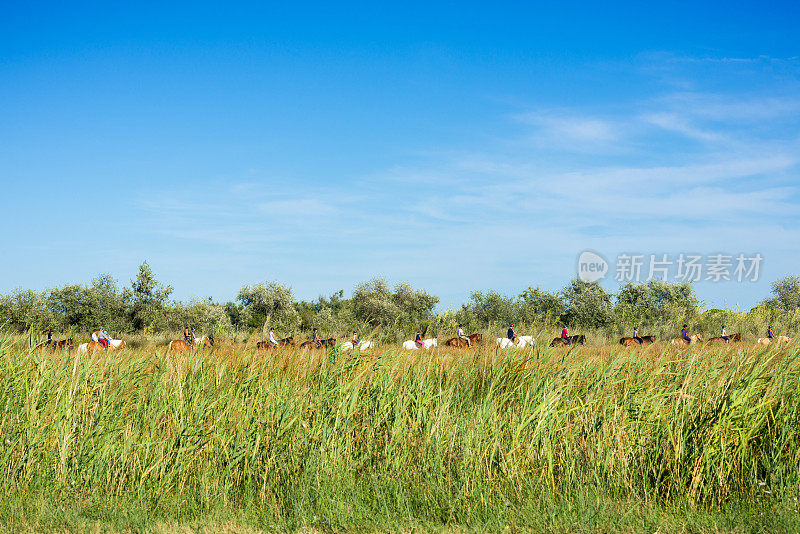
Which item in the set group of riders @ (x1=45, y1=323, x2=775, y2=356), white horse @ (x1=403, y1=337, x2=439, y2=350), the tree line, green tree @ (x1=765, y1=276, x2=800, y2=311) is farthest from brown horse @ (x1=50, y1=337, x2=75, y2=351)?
green tree @ (x1=765, y1=276, x2=800, y2=311)

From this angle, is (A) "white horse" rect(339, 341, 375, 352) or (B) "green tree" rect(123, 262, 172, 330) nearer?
(A) "white horse" rect(339, 341, 375, 352)

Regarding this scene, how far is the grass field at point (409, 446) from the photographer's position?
21.2 feet

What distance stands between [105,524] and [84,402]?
2.51 m

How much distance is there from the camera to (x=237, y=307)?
63.6 meters

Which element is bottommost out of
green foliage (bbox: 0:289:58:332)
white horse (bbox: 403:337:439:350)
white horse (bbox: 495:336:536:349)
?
green foliage (bbox: 0:289:58:332)

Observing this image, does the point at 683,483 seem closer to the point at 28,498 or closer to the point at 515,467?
the point at 515,467

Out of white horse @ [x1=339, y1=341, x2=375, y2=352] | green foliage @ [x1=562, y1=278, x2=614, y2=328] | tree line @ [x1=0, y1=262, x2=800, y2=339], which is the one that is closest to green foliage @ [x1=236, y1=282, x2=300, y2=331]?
tree line @ [x1=0, y1=262, x2=800, y2=339]

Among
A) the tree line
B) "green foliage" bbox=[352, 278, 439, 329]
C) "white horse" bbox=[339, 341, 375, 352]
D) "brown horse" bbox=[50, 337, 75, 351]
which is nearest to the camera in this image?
"brown horse" bbox=[50, 337, 75, 351]

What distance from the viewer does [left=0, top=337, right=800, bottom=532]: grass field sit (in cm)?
648

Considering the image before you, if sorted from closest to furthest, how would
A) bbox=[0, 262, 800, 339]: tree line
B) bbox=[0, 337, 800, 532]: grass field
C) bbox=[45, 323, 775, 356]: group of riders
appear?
1. bbox=[0, 337, 800, 532]: grass field
2. bbox=[45, 323, 775, 356]: group of riders
3. bbox=[0, 262, 800, 339]: tree line

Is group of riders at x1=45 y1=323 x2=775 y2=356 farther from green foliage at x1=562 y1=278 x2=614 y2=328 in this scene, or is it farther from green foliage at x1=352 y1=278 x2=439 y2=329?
green foliage at x1=352 y1=278 x2=439 y2=329

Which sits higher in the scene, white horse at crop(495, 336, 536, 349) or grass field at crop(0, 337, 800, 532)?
white horse at crop(495, 336, 536, 349)

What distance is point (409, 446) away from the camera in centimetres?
762

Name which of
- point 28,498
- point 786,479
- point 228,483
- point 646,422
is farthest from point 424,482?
point 28,498
